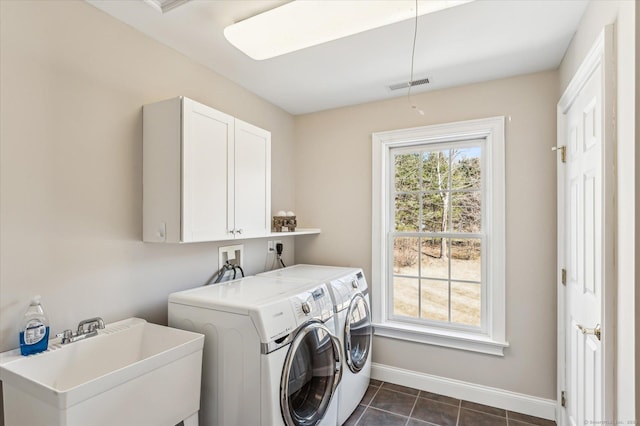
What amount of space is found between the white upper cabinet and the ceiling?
44cm

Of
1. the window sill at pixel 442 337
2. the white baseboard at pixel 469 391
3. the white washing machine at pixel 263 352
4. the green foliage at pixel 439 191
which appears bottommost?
the white baseboard at pixel 469 391

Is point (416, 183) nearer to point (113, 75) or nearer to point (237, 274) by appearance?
point (237, 274)

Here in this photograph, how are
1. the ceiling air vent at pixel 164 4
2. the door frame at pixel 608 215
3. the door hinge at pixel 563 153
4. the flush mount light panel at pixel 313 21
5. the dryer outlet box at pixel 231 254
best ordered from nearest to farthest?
the door frame at pixel 608 215
the flush mount light panel at pixel 313 21
the ceiling air vent at pixel 164 4
the door hinge at pixel 563 153
the dryer outlet box at pixel 231 254

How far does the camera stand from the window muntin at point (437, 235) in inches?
101

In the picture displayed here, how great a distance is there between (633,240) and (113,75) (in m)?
2.36

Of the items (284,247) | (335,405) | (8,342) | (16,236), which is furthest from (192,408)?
(284,247)

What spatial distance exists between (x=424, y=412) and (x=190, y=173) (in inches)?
89.0

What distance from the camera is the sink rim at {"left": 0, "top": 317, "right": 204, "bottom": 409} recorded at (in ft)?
3.39

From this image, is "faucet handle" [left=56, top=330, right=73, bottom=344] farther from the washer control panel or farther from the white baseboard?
the white baseboard

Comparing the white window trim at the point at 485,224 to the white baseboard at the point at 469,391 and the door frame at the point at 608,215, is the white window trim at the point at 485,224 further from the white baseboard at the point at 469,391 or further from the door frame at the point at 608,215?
the door frame at the point at 608,215

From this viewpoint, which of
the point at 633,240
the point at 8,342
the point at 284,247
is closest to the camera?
the point at 633,240

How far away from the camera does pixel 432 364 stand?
2.57m

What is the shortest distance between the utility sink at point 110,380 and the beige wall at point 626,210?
1671 mm

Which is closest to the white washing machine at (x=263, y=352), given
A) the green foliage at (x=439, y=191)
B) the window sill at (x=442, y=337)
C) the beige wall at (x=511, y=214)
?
the window sill at (x=442, y=337)
